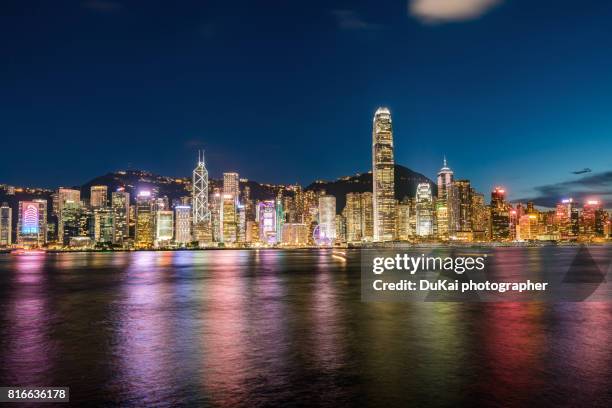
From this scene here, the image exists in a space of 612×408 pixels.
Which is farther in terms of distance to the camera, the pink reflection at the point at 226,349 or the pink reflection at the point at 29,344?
the pink reflection at the point at 29,344

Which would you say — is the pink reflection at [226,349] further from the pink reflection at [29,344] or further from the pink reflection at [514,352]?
the pink reflection at [514,352]

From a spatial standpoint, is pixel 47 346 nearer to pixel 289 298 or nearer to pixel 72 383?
pixel 72 383

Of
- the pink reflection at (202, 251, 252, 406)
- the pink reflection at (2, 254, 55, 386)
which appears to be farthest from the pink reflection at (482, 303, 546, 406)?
the pink reflection at (2, 254, 55, 386)

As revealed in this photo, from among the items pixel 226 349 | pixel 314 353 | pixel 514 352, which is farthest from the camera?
pixel 226 349

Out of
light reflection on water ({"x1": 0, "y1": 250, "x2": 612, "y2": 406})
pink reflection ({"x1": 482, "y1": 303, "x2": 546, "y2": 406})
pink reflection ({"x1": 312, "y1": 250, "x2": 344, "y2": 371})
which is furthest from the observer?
pink reflection ({"x1": 312, "y1": 250, "x2": 344, "y2": 371})

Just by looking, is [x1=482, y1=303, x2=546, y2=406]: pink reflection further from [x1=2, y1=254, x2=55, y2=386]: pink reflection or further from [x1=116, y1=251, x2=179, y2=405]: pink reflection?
[x1=2, y1=254, x2=55, y2=386]: pink reflection

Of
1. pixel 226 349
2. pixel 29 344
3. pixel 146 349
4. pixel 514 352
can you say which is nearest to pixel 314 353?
pixel 226 349

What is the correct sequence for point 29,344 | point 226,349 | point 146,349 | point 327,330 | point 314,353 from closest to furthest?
point 314,353 → point 226,349 → point 146,349 → point 29,344 → point 327,330

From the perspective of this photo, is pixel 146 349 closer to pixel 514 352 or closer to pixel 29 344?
pixel 29 344

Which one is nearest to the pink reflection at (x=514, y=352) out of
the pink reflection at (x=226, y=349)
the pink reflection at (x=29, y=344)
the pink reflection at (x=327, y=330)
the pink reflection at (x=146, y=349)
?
the pink reflection at (x=327, y=330)
